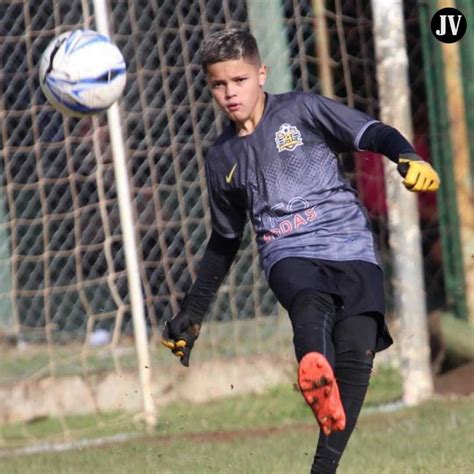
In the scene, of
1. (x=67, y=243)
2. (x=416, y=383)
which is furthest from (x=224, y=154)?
(x=67, y=243)

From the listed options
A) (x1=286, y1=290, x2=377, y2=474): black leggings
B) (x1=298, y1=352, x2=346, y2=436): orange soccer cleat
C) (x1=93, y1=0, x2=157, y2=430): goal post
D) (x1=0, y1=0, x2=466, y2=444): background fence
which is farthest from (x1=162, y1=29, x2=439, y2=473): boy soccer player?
(x1=0, y1=0, x2=466, y2=444): background fence

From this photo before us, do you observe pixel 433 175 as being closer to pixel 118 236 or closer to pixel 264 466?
pixel 264 466

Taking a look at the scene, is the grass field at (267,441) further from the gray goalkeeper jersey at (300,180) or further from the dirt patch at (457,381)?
the gray goalkeeper jersey at (300,180)

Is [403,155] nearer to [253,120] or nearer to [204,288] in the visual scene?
[253,120]

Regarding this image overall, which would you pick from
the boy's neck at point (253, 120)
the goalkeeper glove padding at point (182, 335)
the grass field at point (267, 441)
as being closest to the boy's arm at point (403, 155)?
the boy's neck at point (253, 120)

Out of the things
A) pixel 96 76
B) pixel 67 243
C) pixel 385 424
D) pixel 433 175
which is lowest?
pixel 385 424

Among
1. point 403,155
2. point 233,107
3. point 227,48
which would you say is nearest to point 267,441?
point 233,107

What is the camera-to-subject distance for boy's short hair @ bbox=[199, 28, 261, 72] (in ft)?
18.1

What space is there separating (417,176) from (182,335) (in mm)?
1387

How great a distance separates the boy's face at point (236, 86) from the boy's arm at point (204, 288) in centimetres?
58

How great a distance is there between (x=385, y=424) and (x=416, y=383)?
732mm

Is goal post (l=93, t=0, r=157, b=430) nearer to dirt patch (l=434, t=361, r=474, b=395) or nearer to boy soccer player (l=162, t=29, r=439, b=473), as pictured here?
dirt patch (l=434, t=361, r=474, b=395)

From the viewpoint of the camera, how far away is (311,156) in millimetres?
5543

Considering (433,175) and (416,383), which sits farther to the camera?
(416,383)
